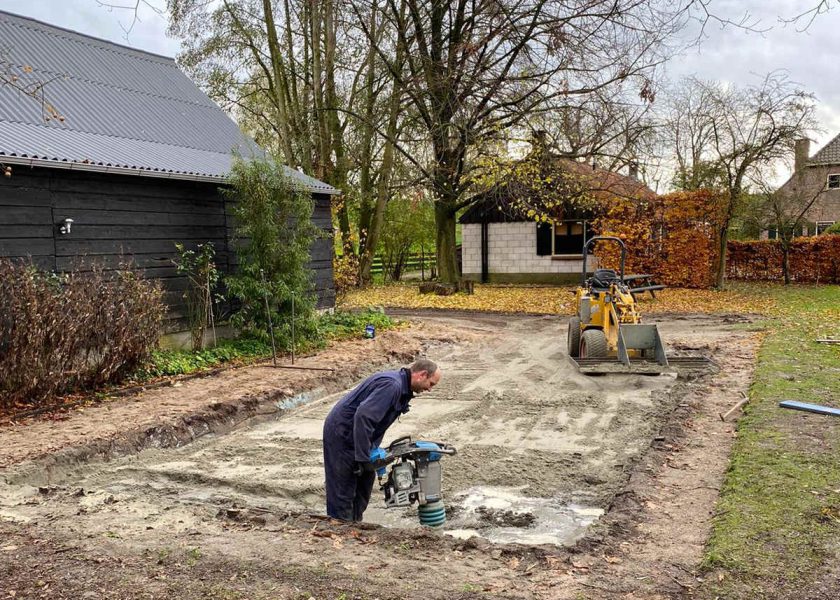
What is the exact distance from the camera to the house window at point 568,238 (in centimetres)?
2900

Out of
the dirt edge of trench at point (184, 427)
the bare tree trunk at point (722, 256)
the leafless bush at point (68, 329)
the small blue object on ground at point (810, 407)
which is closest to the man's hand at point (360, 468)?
the dirt edge of trench at point (184, 427)

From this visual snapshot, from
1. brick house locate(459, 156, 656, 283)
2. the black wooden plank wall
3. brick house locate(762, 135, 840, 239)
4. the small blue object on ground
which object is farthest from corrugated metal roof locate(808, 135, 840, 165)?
the black wooden plank wall

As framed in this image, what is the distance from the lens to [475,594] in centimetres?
407

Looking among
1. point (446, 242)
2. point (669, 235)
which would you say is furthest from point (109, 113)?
point (669, 235)

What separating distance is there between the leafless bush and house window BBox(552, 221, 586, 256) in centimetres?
2052

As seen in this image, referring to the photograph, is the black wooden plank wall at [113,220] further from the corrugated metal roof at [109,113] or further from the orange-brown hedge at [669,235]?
the orange-brown hedge at [669,235]

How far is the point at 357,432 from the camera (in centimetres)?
527

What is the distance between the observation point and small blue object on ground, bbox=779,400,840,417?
320 inches

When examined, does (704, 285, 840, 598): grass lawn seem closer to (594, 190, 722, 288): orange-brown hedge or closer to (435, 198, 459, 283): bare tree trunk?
(594, 190, 722, 288): orange-brown hedge

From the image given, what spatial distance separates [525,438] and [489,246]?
2234cm

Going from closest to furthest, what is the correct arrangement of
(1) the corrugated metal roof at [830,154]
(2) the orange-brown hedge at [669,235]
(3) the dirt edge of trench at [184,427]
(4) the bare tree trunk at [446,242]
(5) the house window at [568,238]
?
(3) the dirt edge of trench at [184,427] → (2) the orange-brown hedge at [669,235] → (4) the bare tree trunk at [446,242] → (5) the house window at [568,238] → (1) the corrugated metal roof at [830,154]

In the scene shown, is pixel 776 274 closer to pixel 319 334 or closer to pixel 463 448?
pixel 319 334

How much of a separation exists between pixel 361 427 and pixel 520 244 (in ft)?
81.6

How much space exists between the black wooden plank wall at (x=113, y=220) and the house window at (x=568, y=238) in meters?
17.7
